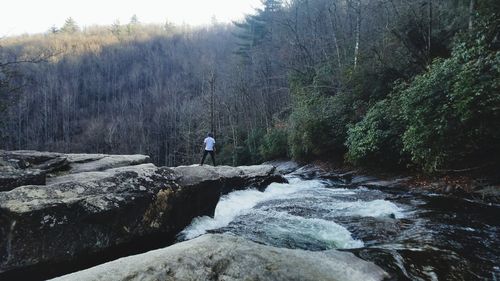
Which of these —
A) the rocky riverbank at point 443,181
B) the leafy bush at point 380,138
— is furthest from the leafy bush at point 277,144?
the leafy bush at point 380,138

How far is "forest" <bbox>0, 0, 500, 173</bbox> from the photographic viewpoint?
8.30 meters

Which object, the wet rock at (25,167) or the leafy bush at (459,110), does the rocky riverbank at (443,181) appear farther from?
the wet rock at (25,167)

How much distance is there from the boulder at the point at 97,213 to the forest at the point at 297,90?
574 centimetres

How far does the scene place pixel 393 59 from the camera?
46.8ft

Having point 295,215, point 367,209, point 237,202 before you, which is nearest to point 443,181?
point 367,209

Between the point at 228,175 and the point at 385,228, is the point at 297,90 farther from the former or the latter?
the point at 385,228

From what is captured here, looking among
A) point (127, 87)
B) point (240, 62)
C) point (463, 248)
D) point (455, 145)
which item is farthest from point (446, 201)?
point (127, 87)

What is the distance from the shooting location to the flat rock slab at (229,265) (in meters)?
2.90

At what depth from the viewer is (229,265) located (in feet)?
10.2

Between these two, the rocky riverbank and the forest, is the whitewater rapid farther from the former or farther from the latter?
the forest

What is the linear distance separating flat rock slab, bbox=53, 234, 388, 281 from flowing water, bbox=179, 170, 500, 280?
1.89 ft

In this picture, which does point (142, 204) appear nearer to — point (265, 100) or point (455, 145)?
point (455, 145)

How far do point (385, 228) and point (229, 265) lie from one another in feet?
11.5

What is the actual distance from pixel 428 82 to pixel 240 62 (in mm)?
37243
